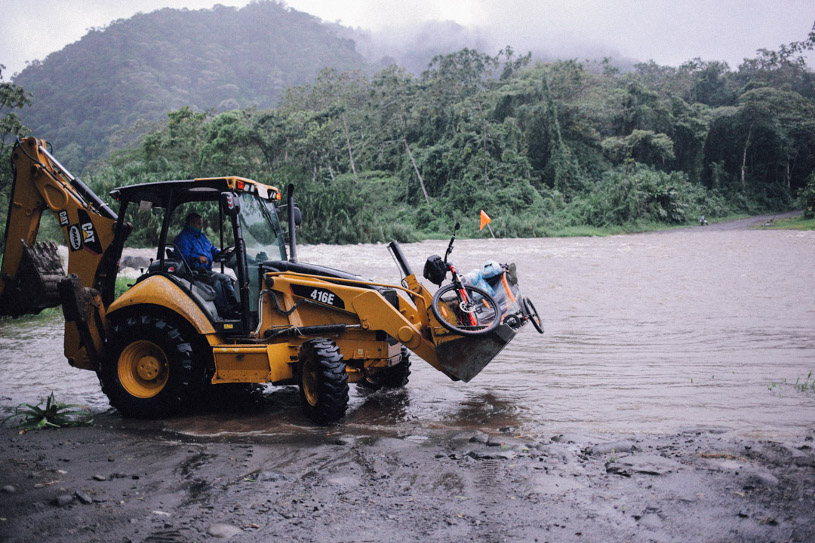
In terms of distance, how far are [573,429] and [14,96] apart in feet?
61.6

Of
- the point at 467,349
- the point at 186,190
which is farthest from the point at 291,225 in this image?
the point at 467,349

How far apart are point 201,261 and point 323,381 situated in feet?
6.01

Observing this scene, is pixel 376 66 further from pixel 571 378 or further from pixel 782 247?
pixel 571 378

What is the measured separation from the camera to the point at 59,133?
73.3m

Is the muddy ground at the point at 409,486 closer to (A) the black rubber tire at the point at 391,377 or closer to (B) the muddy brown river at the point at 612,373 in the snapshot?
(B) the muddy brown river at the point at 612,373

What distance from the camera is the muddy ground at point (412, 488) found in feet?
11.9

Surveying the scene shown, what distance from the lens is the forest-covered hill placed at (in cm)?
7731

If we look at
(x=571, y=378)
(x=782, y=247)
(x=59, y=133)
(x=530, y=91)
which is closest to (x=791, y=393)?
(x=571, y=378)

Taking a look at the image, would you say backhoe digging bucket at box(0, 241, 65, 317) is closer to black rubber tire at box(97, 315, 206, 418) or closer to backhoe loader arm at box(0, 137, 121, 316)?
backhoe loader arm at box(0, 137, 121, 316)

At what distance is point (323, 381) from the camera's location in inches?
233

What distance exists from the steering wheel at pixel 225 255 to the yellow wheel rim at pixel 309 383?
4.88 ft

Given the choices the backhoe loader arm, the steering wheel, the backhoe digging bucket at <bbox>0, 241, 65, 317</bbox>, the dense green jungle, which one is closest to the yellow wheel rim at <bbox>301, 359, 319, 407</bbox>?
the steering wheel

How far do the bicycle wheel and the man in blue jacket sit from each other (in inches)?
77.8

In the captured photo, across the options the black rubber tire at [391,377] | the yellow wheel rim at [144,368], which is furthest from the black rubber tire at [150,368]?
the black rubber tire at [391,377]
